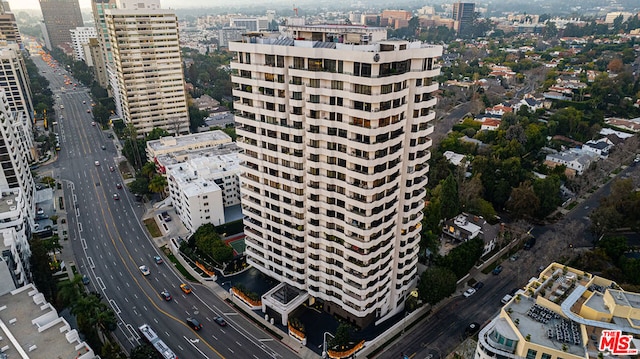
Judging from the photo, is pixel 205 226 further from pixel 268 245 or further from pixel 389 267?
pixel 389 267

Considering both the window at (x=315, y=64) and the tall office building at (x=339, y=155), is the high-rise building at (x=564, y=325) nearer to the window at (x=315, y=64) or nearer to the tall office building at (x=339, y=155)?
the tall office building at (x=339, y=155)

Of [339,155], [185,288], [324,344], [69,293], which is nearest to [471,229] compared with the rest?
[324,344]

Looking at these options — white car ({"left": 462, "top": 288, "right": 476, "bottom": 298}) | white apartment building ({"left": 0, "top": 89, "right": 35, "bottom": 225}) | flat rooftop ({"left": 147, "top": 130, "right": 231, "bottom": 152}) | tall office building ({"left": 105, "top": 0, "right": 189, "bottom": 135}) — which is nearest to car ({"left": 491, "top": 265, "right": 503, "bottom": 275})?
white car ({"left": 462, "top": 288, "right": 476, "bottom": 298})

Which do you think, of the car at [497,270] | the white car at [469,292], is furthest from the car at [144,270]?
the car at [497,270]

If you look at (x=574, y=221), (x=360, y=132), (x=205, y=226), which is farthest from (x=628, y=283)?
(x=205, y=226)
